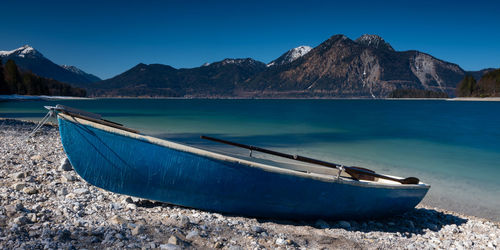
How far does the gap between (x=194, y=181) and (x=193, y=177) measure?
0.29 feet

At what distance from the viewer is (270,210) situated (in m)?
6.00

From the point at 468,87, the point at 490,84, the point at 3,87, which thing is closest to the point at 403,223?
the point at 3,87

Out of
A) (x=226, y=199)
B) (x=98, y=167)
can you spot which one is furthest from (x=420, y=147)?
Result: (x=98, y=167)

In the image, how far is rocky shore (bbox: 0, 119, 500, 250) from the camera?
4.41 m

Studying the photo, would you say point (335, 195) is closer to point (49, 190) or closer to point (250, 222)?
point (250, 222)

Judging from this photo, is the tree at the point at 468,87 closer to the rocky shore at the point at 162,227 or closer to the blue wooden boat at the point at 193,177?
the rocky shore at the point at 162,227

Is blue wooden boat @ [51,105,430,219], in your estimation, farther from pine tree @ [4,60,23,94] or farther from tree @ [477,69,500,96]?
tree @ [477,69,500,96]

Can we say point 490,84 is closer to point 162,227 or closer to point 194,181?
point 194,181

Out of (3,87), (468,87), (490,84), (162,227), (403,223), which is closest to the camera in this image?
(162,227)

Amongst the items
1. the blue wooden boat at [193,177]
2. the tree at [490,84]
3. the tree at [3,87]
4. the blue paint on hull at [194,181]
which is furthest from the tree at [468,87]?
the blue paint on hull at [194,181]

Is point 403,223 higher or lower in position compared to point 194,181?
lower

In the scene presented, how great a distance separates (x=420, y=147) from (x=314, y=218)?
749 inches

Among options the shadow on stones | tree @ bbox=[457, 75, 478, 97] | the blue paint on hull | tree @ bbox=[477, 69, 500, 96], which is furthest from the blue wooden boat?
tree @ bbox=[457, 75, 478, 97]

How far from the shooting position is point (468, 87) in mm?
171625
